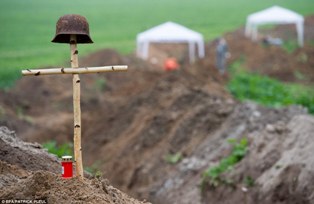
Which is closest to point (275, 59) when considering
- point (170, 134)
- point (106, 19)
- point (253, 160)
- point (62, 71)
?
point (170, 134)

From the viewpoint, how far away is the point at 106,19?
244 ft

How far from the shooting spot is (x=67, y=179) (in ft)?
26.2

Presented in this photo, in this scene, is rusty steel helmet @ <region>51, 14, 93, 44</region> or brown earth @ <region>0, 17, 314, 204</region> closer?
rusty steel helmet @ <region>51, 14, 93, 44</region>

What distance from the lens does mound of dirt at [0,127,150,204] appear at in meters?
7.56

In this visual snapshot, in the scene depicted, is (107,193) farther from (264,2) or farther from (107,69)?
(264,2)

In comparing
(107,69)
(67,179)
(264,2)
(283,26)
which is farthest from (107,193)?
(264,2)

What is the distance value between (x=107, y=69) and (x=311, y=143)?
20.4 ft

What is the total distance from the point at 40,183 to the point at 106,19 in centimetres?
6758

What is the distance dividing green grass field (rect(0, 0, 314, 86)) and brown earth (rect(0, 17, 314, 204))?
13665mm

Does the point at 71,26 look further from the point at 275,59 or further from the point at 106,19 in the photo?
the point at 106,19

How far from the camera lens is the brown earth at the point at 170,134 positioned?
1310 cm

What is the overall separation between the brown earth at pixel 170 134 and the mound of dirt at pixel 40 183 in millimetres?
25

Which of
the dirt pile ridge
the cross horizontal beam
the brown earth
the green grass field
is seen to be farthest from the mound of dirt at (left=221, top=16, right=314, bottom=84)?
the cross horizontal beam

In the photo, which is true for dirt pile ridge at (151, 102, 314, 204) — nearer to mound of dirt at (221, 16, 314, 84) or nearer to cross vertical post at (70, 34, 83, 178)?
cross vertical post at (70, 34, 83, 178)
